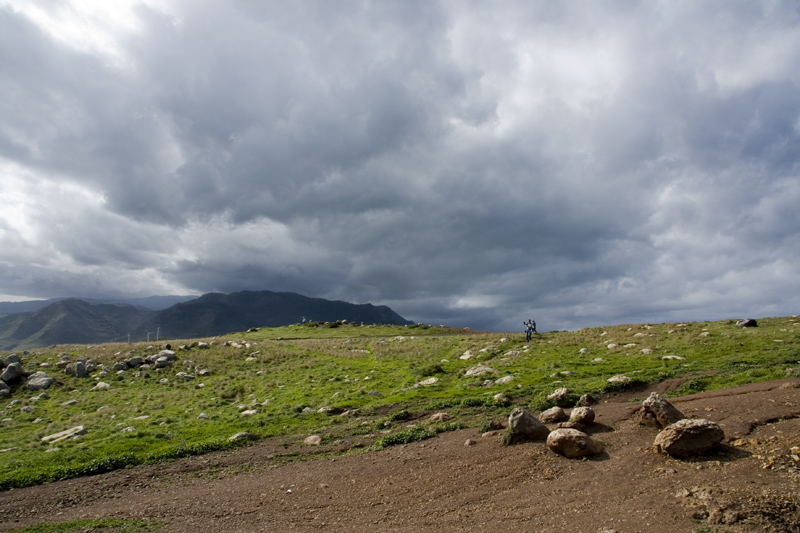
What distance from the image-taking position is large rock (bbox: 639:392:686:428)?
16.1 meters

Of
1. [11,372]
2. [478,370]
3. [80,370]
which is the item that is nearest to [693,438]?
[478,370]

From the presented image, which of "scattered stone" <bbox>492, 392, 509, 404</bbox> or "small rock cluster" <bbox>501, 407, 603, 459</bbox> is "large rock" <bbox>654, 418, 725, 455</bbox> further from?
"scattered stone" <bbox>492, 392, 509, 404</bbox>

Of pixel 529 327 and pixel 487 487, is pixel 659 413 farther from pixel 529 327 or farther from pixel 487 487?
pixel 529 327

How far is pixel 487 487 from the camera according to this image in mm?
14586

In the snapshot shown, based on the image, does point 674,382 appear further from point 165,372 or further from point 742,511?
point 165,372

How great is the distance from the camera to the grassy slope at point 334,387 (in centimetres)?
2355

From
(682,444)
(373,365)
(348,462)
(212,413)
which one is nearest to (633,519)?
(682,444)

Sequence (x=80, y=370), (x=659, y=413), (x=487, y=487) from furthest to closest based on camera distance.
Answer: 1. (x=80, y=370)
2. (x=659, y=413)
3. (x=487, y=487)

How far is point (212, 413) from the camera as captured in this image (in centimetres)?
3139

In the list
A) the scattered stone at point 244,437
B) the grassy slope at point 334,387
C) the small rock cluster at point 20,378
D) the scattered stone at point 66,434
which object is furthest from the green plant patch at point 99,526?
the small rock cluster at point 20,378

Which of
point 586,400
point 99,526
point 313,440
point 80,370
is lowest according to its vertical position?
point 99,526

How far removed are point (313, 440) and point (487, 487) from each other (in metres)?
11.7

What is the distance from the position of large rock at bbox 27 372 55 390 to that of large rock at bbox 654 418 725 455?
165 ft

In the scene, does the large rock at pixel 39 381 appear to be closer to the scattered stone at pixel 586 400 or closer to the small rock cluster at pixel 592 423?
the small rock cluster at pixel 592 423
